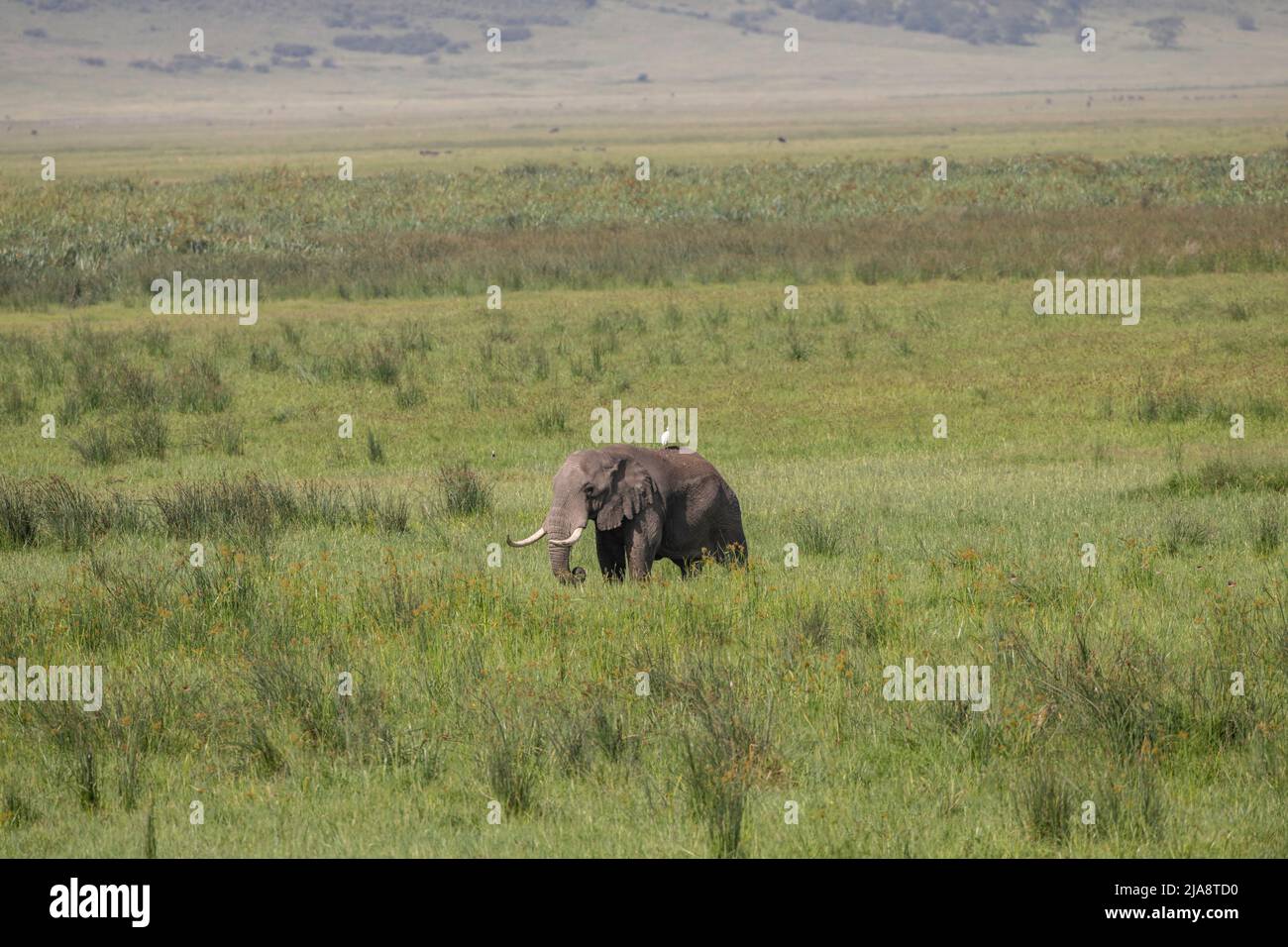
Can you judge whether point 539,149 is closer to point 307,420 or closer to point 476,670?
point 307,420

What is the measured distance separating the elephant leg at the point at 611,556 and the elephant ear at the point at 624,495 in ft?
1.41

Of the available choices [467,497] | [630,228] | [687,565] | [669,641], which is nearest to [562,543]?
[687,565]

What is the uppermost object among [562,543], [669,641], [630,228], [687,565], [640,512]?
[640,512]

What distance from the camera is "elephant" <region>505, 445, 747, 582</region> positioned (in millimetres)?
10930

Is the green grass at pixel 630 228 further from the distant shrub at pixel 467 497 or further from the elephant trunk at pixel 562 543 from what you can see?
the elephant trunk at pixel 562 543

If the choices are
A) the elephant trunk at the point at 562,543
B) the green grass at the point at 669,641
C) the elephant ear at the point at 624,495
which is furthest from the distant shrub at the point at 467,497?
the elephant ear at the point at 624,495

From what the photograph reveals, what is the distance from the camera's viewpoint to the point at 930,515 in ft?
46.6

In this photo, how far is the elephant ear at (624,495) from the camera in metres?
11.0

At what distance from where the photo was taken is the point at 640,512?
440 inches

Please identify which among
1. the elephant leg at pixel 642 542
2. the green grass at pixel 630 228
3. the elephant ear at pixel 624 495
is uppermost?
the elephant ear at pixel 624 495

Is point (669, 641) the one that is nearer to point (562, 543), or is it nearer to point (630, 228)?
point (562, 543)

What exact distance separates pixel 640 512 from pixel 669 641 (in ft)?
5.81

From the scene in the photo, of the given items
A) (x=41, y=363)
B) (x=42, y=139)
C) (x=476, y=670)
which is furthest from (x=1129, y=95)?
(x=476, y=670)
